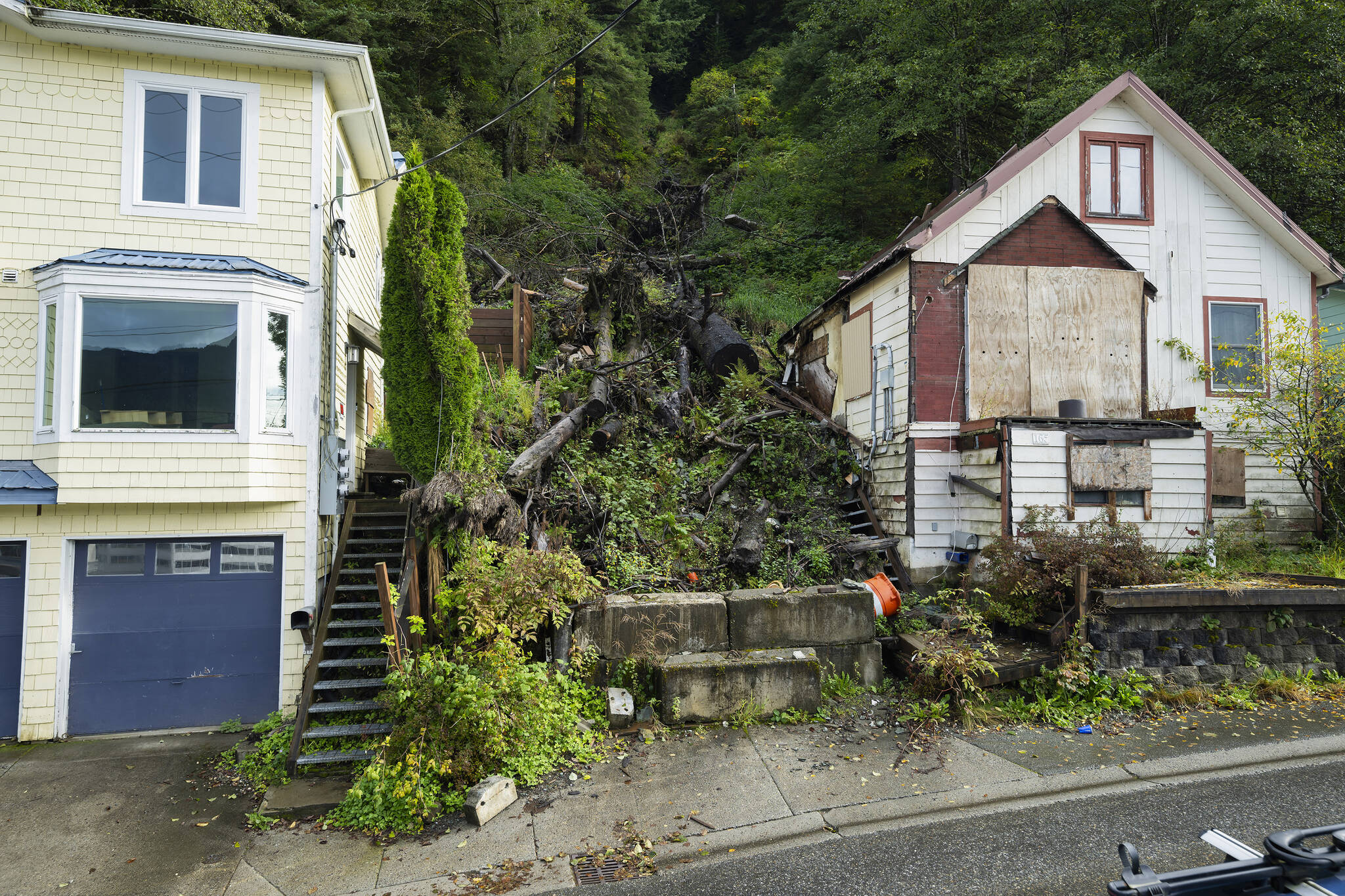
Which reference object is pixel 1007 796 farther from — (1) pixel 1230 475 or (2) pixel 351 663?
(1) pixel 1230 475

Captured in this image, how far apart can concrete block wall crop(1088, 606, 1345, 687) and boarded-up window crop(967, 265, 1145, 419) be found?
3.60 m

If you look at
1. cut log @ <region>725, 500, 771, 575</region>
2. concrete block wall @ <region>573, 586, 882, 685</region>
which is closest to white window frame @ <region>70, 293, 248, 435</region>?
concrete block wall @ <region>573, 586, 882, 685</region>

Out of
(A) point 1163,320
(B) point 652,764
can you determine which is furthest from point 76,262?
(A) point 1163,320

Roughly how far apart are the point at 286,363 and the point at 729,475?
6200 millimetres

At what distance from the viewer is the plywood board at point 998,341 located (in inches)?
411

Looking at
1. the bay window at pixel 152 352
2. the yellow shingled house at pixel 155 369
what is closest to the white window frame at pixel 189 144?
the yellow shingled house at pixel 155 369

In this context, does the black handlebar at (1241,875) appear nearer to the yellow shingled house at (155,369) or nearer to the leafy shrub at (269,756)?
the leafy shrub at (269,756)

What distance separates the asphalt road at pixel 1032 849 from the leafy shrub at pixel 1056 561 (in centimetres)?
250

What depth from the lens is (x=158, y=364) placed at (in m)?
7.71

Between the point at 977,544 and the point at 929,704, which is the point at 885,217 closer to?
the point at 977,544

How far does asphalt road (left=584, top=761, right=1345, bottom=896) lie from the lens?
4633 millimetres

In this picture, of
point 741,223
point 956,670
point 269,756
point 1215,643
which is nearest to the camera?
point 269,756

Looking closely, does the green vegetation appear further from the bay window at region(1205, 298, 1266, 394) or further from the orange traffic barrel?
the bay window at region(1205, 298, 1266, 394)

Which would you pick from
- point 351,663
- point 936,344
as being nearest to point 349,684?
point 351,663
